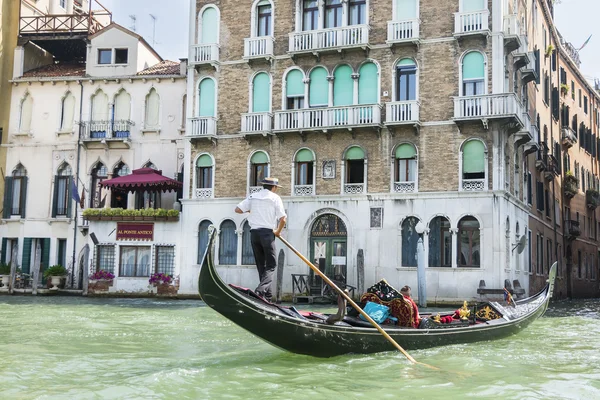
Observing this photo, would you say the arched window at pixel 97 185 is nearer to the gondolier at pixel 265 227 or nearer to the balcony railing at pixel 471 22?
the balcony railing at pixel 471 22

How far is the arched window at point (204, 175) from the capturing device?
20609 millimetres

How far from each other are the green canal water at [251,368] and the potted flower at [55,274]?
10116 millimetres

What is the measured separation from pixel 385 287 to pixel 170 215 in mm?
13062

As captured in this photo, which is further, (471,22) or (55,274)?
(55,274)

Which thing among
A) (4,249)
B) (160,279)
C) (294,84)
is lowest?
(160,279)

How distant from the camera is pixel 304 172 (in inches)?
772

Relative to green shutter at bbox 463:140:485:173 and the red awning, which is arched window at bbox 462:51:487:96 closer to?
green shutter at bbox 463:140:485:173

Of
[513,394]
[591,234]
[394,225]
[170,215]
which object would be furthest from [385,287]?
[591,234]

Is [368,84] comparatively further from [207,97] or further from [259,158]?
[207,97]

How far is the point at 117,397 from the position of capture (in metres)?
5.88

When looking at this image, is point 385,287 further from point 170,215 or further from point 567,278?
point 567,278

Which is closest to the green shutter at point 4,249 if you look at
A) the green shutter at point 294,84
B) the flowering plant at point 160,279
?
the flowering plant at point 160,279

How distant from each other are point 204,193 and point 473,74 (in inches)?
329

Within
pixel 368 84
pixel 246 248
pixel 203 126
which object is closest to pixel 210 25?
pixel 203 126
